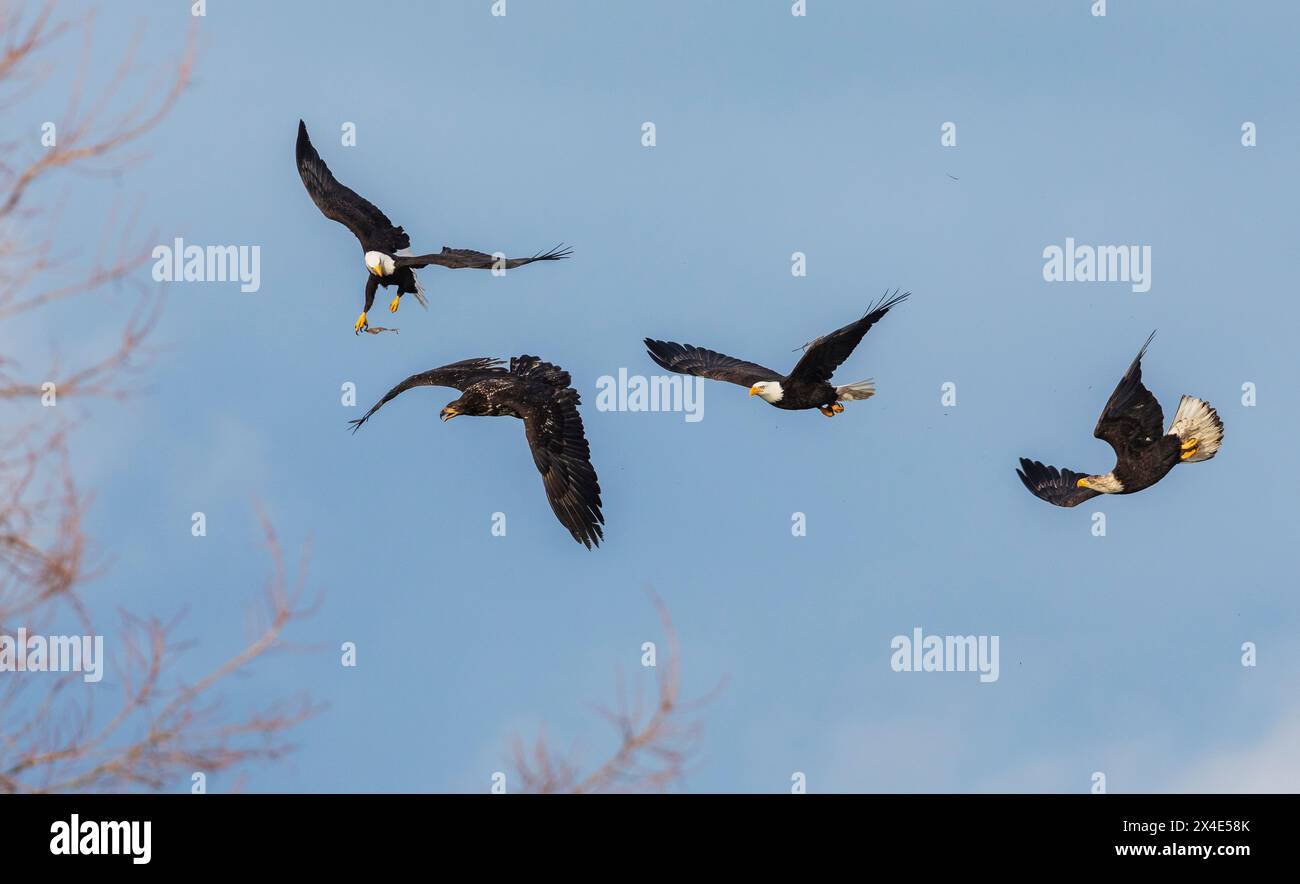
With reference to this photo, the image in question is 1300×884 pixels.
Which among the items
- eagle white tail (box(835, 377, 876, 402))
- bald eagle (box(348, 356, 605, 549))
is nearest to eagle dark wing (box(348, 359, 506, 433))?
bald eagle (box(348, 356, 605, 549))

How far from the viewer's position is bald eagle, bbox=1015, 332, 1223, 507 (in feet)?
50.4

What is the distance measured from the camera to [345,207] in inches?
691

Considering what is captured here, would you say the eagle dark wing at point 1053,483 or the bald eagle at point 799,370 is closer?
the bald eagle at point 799,370

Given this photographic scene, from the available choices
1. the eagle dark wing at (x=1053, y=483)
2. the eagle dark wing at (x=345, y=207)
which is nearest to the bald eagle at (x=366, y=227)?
the eagle dark wing at (x=345, y=207)

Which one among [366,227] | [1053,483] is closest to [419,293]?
[366,227]

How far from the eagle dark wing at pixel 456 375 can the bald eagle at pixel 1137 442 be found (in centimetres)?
467

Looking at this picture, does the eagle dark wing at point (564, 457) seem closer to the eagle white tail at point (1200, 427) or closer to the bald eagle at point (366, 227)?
the bald eagle at point (366, 227)

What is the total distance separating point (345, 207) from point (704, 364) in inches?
136

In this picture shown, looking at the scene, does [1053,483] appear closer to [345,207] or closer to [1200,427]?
[1200,427]

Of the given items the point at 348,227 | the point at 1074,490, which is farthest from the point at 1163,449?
the point at 348,227

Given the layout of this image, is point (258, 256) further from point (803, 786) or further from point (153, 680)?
point (153, 680)

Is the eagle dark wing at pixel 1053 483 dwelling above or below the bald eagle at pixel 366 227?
below

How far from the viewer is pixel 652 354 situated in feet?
58.7

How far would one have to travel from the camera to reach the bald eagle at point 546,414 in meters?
16.2
